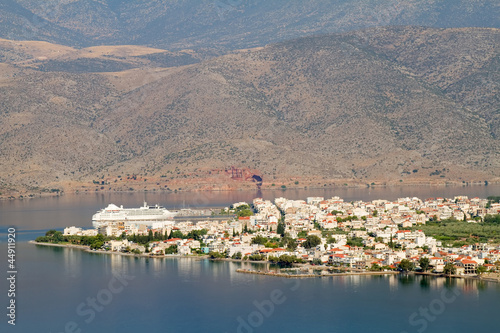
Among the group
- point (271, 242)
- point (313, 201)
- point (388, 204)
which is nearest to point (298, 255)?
point (271, 242)

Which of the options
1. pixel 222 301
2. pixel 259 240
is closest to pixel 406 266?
pixel 222 301

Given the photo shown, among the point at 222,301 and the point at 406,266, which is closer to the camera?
the point at 222,301

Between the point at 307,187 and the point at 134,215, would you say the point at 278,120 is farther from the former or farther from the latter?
the point at 134,215

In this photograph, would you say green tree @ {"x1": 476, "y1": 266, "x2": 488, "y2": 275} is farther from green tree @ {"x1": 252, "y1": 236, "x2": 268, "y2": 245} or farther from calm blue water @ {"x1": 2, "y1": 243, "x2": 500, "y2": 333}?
green tree @ {"x1": 252, "y1": 236, "x2": 268, "y2": 245}

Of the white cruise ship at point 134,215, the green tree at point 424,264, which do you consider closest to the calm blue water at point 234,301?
the green tree at point 424,264

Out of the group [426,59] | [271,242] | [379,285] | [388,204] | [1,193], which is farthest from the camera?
[426,59]

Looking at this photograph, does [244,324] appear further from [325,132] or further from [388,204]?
[325,132]
